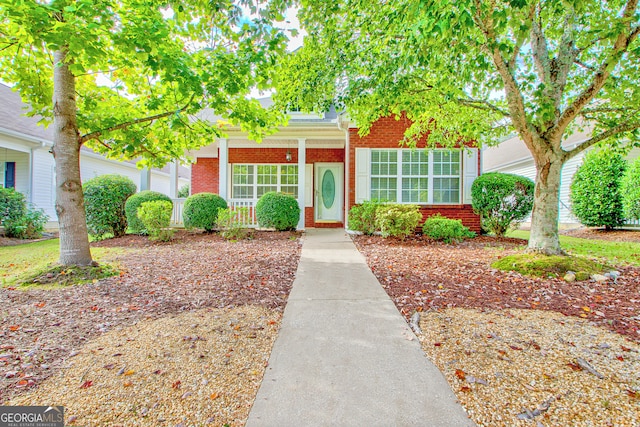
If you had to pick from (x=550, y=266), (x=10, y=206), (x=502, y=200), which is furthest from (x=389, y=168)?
(x=10, y=206)

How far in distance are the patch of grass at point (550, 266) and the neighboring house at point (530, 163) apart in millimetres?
7805

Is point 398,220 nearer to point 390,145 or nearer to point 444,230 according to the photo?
point 444,230

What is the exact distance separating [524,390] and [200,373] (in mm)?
2132

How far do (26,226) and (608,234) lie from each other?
58.6ft

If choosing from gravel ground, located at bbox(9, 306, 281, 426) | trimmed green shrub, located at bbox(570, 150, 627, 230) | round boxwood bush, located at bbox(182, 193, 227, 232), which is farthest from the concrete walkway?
trimmed green shrub, located at bbox(570, 150, 627, 230)

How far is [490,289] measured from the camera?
399cm

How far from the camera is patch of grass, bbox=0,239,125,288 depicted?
13.3ft

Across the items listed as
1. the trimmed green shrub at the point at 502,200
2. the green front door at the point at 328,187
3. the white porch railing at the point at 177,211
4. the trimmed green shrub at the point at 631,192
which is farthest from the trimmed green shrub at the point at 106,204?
the trimmed green shrub at the point at 631,192

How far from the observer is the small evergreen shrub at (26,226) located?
27.4ft

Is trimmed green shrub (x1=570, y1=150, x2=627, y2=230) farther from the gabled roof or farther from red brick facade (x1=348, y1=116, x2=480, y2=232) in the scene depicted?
the gabled roof

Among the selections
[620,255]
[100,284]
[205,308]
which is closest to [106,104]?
[100,284]

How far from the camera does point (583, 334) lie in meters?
2.67

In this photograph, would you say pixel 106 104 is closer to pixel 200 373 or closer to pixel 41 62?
pixel 41 62

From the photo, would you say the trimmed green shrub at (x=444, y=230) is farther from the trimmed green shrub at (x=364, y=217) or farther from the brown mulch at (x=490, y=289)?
the brown mulch at (x=490, y=289)
